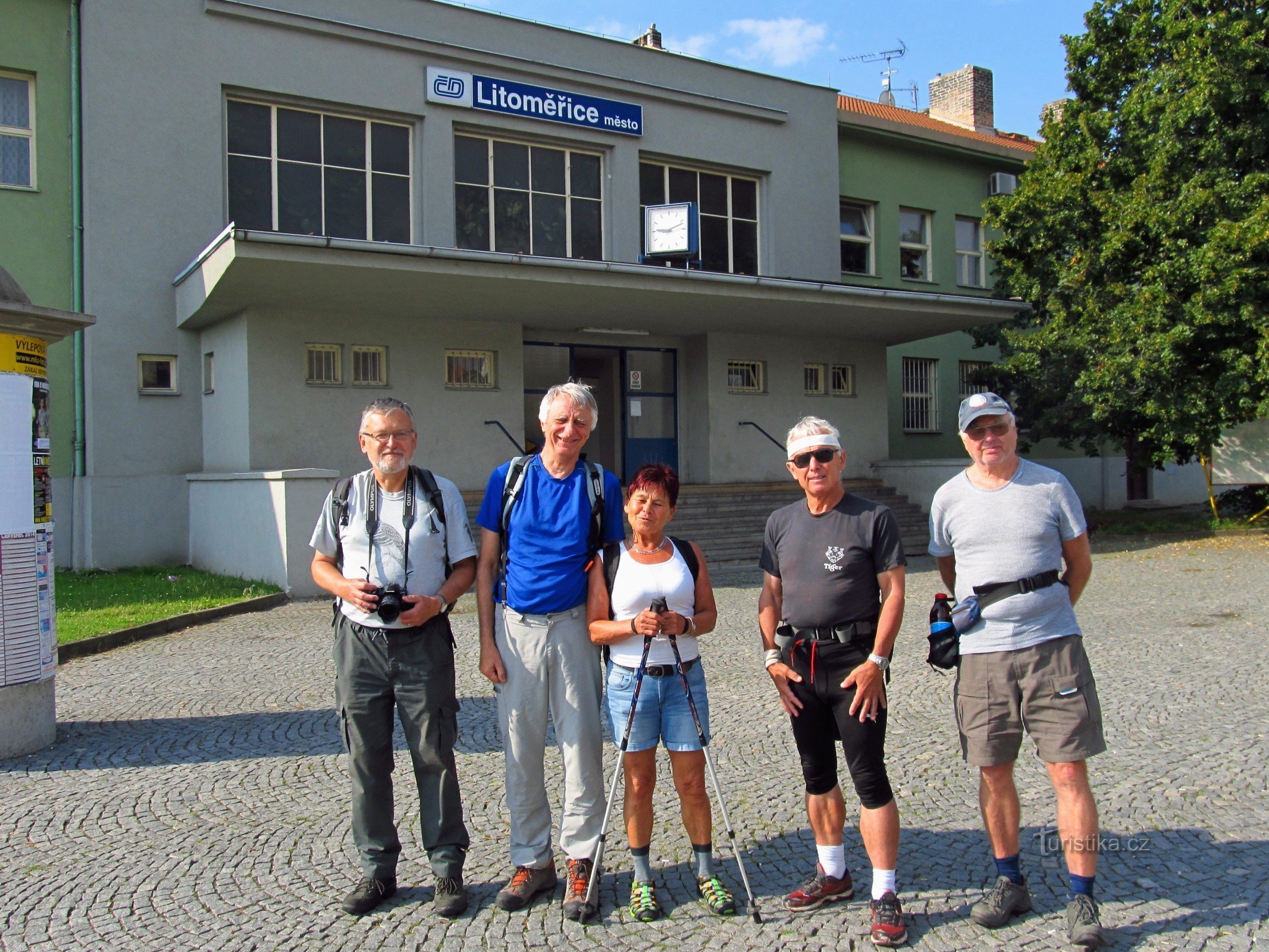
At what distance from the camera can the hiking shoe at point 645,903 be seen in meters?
3.50

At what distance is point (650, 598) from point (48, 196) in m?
15.2

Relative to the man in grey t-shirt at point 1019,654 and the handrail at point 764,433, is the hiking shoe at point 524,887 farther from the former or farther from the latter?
the handrail at point 764,433

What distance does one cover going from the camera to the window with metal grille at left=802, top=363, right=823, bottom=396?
19.8 meters

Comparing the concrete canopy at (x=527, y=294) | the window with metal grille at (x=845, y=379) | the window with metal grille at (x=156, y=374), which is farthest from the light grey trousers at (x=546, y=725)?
the window with metal grille at (x=845, y=379)

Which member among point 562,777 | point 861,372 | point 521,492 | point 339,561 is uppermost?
point 861,372

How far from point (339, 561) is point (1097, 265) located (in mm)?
16083

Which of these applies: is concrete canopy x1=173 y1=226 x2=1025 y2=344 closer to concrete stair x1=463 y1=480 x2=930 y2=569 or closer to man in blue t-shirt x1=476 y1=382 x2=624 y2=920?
concrete stair x1=463 y1=480 x2=930 y2=569

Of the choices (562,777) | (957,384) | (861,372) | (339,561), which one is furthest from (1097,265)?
(339,561)

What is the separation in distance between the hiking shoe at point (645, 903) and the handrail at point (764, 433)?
1578cm

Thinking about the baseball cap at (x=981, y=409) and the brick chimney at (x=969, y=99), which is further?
the brick chimney at (x=969, y=99)

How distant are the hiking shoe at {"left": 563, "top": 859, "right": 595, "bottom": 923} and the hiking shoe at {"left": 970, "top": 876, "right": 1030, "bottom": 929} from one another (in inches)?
53.9

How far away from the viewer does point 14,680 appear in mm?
5504

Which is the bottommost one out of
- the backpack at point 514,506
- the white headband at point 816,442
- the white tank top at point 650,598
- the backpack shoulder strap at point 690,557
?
the white tank top at point 650,598

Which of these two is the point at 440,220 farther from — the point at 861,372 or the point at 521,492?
the point at 521,492
